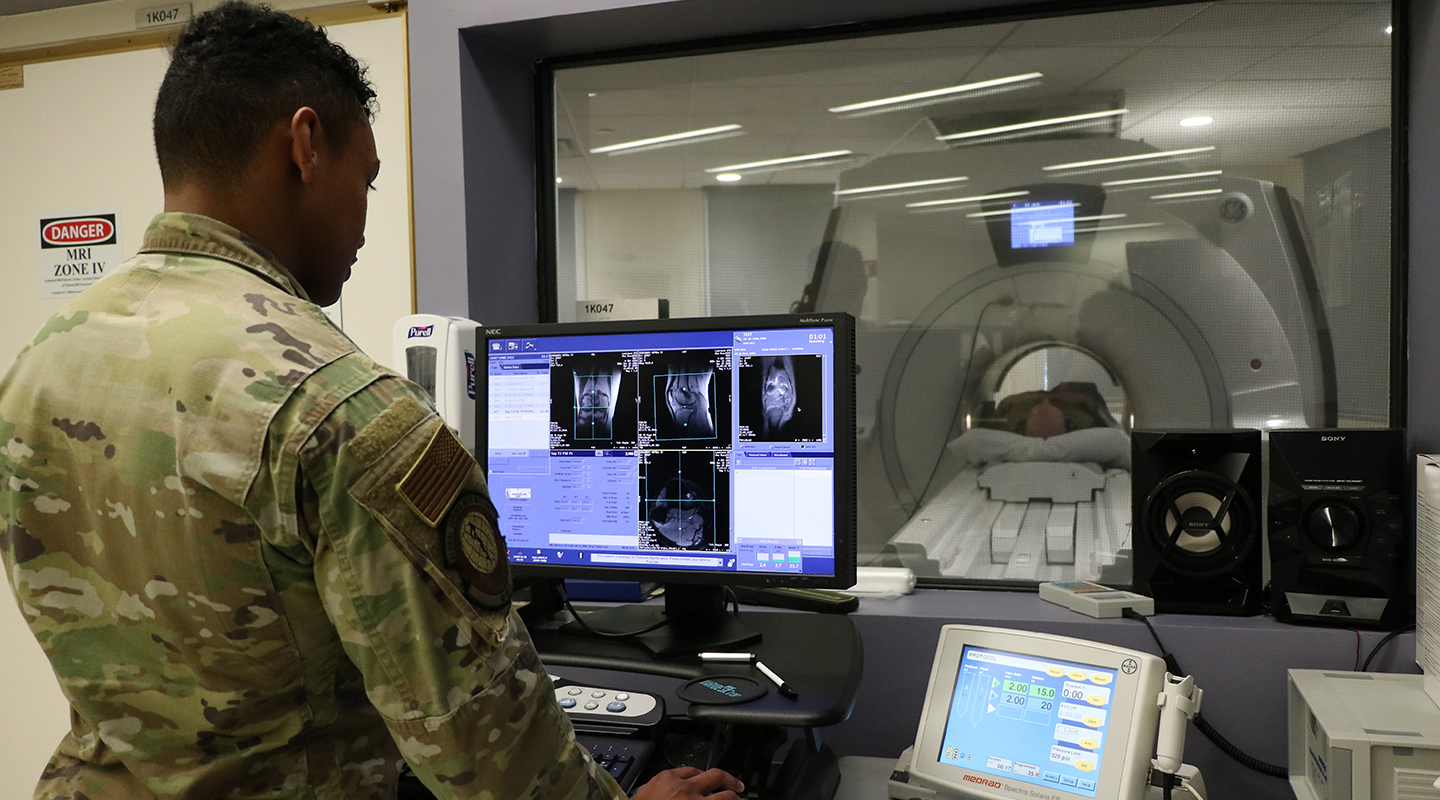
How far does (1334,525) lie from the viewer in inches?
64.0

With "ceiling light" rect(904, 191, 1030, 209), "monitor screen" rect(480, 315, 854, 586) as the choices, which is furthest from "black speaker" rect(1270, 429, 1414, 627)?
"monitor screen" rect(480, 315, 854, 586)

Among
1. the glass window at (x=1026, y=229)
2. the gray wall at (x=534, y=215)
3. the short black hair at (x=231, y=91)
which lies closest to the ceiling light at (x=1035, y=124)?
the glass window at (x=1026, y=229)

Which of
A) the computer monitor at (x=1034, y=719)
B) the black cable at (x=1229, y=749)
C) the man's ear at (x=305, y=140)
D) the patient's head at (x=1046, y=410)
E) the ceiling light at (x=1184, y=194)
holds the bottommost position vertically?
the black cable at (x=1229, y=749)

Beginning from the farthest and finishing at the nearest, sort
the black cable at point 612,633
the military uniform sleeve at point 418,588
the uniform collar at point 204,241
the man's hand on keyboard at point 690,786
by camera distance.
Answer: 1. the black cable at point 612,633
2. the man's hand on keyboard at point 690,786
3. the uniform collar at point 204,241
4. the military uniform sleeve at point 418,588

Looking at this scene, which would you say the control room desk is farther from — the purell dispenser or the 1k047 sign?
the 1k047 sign

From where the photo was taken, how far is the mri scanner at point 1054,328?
193 cm

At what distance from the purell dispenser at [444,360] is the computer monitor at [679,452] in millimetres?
407

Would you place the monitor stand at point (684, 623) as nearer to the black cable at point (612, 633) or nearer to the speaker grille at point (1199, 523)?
the black cable at point (612, 633)

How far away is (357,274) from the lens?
221 cm

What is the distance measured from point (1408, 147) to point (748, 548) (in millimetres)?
1464

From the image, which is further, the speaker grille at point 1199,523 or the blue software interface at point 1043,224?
the blue software interface at point 1043,224

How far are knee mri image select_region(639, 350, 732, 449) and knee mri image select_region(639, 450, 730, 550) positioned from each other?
24 mm

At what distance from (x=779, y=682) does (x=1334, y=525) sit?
3.39 ft

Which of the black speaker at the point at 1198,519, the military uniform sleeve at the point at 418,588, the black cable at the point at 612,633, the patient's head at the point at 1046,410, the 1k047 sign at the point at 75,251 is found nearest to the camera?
the military uniform sleeve at the point at 418,588
